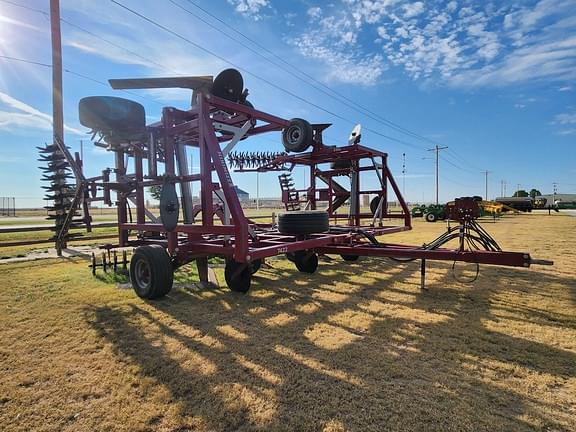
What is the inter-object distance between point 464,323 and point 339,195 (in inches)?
251

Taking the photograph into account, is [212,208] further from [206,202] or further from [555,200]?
[555,200]

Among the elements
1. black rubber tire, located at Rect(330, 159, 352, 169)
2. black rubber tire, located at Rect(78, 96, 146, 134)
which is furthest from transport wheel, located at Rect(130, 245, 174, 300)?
black rubber tire, located at Rect(330, 159, 352, 169)

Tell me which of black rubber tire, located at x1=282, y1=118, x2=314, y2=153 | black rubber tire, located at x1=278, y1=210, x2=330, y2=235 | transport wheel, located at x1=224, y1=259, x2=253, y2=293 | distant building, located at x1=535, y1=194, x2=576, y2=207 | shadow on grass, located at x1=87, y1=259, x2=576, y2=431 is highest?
black rubber tire, located at x1=282, y1=118, x2=314, y2=153

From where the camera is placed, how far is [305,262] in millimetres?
7062

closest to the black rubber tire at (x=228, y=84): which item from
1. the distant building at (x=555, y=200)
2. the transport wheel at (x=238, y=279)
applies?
the transport wheel at (x=238, y=279)

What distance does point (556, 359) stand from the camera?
10.3ft

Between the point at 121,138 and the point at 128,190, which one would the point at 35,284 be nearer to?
the point at 128,190

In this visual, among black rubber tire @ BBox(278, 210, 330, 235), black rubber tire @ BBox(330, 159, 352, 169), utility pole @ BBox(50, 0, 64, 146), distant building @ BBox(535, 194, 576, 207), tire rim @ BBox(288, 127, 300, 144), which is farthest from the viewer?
distant building @ BBox(535, 194, 576, 207)

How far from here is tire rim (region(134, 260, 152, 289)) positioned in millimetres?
5355

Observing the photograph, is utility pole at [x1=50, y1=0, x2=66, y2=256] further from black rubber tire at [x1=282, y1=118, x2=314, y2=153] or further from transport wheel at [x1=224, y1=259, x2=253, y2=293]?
transport wheel at [x1=224, y1=259, x2=253, y2=293]

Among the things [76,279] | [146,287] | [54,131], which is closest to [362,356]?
[146,287]

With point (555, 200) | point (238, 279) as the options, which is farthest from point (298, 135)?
point (555, 200)

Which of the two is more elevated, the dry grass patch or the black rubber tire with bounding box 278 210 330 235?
the black rubber tire with bounding box 278 210 330 235

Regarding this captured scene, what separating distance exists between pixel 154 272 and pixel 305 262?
3.04 metres
